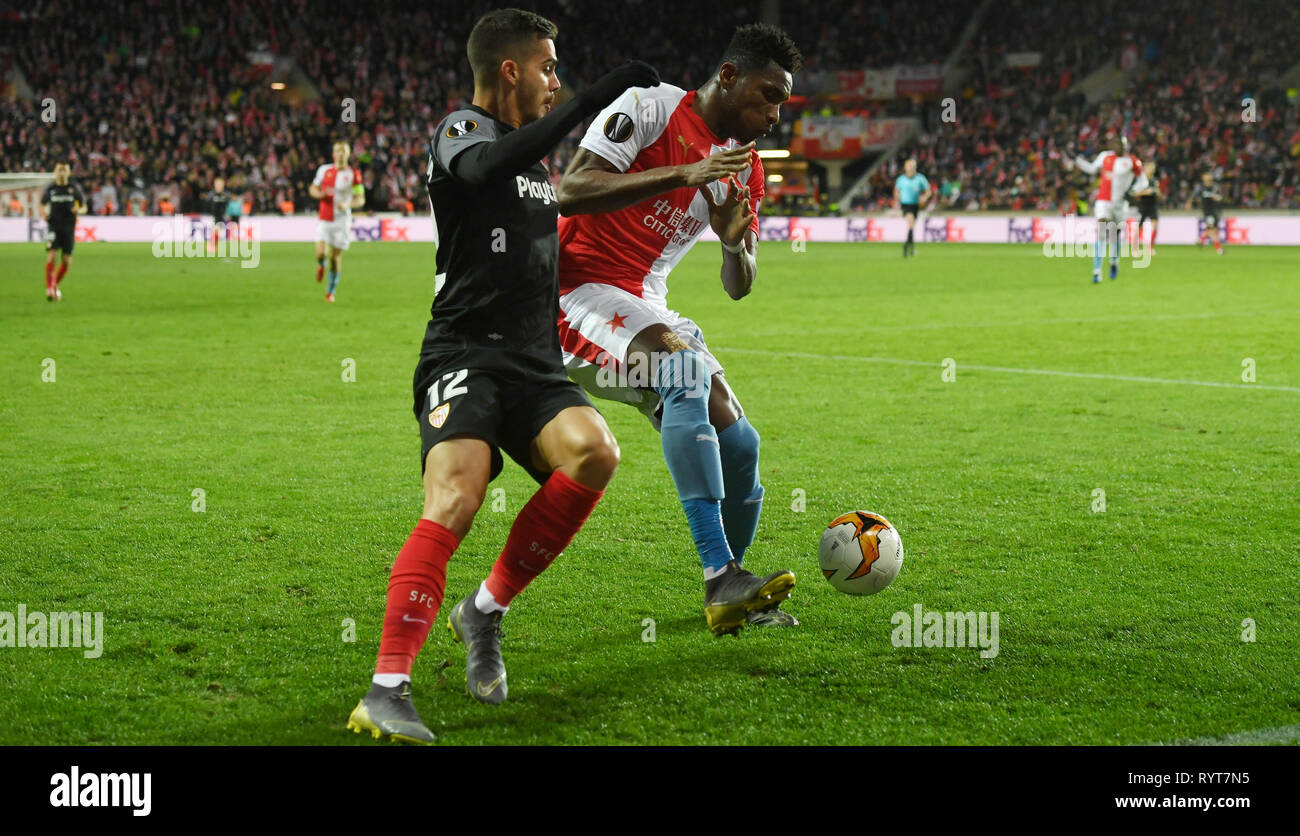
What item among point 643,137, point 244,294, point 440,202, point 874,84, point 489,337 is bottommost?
point 489,337

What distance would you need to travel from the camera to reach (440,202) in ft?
12.2

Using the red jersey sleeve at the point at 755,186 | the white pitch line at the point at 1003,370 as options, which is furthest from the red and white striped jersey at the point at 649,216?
the white pitch line at the point at 1003,370

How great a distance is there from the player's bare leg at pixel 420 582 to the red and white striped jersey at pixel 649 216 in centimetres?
139

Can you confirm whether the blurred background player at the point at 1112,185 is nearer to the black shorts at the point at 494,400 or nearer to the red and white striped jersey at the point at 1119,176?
the red and white striped jersey at the point at 1119,176

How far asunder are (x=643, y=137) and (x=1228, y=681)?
8.21ft

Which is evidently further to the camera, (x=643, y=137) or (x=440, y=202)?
(x=643, y=137)

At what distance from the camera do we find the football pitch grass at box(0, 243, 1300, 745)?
3541 mm

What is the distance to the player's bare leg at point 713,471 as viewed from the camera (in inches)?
159

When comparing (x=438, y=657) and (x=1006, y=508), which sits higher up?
(x=1006, y=508)

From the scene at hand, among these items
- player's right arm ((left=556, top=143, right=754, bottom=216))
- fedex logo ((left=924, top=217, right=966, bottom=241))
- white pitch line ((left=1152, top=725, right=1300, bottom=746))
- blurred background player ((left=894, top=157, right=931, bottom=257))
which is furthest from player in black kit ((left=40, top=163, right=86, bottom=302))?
fedex logo ((left=924, top=217, right=966, bottom=241))

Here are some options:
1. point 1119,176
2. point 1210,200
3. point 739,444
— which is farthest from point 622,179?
point 1210,200

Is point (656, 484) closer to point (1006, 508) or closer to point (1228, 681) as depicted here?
point (1006, 508)
